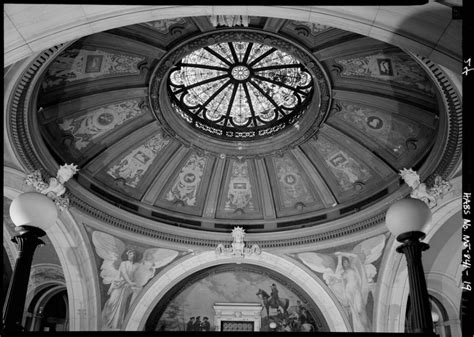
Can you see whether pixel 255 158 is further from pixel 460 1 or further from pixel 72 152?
pixel 460 1

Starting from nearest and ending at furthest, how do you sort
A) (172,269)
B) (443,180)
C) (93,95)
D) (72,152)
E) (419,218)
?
(419,218)
(443,180)
(93,95)
(72,152)
(172,269)

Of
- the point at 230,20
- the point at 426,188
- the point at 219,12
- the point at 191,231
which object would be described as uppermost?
the point at 230,20

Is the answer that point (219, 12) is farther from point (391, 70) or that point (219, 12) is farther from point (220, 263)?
point (220, 263)

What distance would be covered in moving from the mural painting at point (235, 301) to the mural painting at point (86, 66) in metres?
6.46

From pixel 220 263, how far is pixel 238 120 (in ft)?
13.6

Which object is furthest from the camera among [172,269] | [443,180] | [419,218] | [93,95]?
[172,269]

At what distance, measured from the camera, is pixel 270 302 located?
15.8 metres

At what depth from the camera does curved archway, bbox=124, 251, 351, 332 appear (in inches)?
575

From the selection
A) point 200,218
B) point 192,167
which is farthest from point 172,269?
point 192,167

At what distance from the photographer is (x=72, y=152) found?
1420cm

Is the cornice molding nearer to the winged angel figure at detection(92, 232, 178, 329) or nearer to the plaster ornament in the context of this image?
the plaster ornament

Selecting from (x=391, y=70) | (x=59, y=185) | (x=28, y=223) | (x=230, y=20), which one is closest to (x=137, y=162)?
(x=59, y=185)

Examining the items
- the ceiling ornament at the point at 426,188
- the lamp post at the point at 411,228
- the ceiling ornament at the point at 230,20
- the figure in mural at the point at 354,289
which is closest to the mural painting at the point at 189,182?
the figure in mural at the point at 354,289

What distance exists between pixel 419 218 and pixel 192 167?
11.3 m
